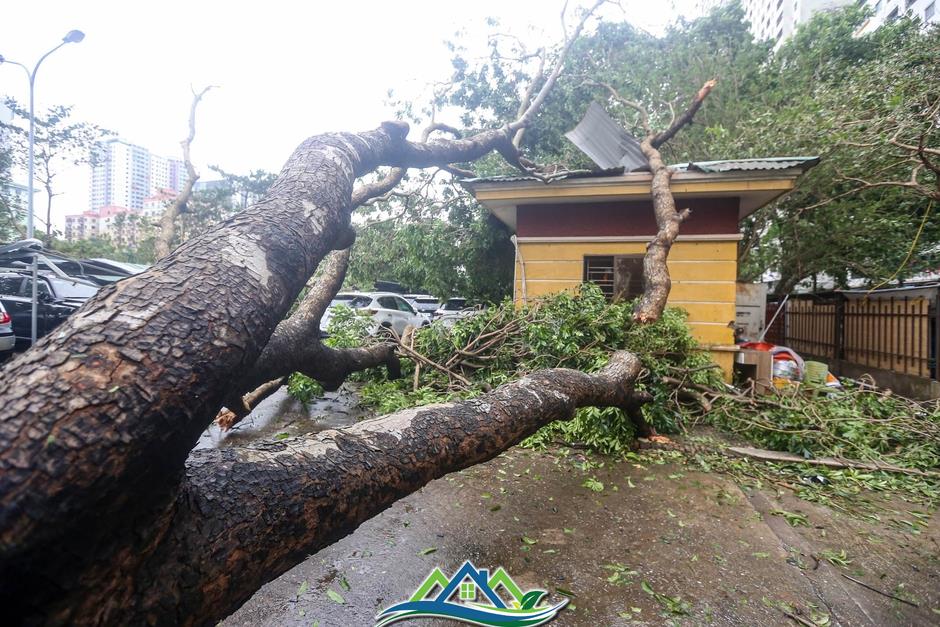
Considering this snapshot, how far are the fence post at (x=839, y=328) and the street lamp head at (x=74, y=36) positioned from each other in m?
13.7

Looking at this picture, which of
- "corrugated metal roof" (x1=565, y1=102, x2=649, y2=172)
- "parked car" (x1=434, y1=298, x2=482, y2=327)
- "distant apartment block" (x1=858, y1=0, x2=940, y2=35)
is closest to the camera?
"parked car" (x1=434, y1=298, x2=482, y2=327)

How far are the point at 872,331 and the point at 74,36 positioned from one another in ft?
45.5

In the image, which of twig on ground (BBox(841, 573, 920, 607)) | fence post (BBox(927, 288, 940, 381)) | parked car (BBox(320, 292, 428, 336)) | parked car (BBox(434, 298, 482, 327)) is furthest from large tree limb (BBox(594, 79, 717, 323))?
parked car (BBox(320, 292, 428, 336))

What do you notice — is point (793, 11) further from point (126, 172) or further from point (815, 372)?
point (126, 172)

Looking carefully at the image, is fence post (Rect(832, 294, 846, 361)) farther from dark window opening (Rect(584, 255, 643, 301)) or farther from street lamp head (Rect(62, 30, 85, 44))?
street lamp head (Rect(62, 30, 85, 44))

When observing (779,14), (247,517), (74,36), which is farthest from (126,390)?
(779,14)

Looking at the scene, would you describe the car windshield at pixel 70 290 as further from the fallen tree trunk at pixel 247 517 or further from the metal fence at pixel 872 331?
the metal fence at pixel 872 331

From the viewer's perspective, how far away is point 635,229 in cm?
731

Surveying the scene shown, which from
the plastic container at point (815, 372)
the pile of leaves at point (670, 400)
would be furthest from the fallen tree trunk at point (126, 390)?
the plastic container at point (815, 372)

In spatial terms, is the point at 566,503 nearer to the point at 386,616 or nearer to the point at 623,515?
the point at 623,515

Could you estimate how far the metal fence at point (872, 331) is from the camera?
22.1 ft

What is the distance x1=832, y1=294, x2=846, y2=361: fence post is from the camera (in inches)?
344

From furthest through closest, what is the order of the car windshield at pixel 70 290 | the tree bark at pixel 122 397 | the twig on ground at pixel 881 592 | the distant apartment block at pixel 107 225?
the distant apartment block at pixel 107 225
the car windshield at pixel 70 290
the twig on ground at pixel 881 592
the tree bark at pixel 122 397

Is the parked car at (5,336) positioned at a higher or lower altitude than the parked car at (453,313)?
lower
